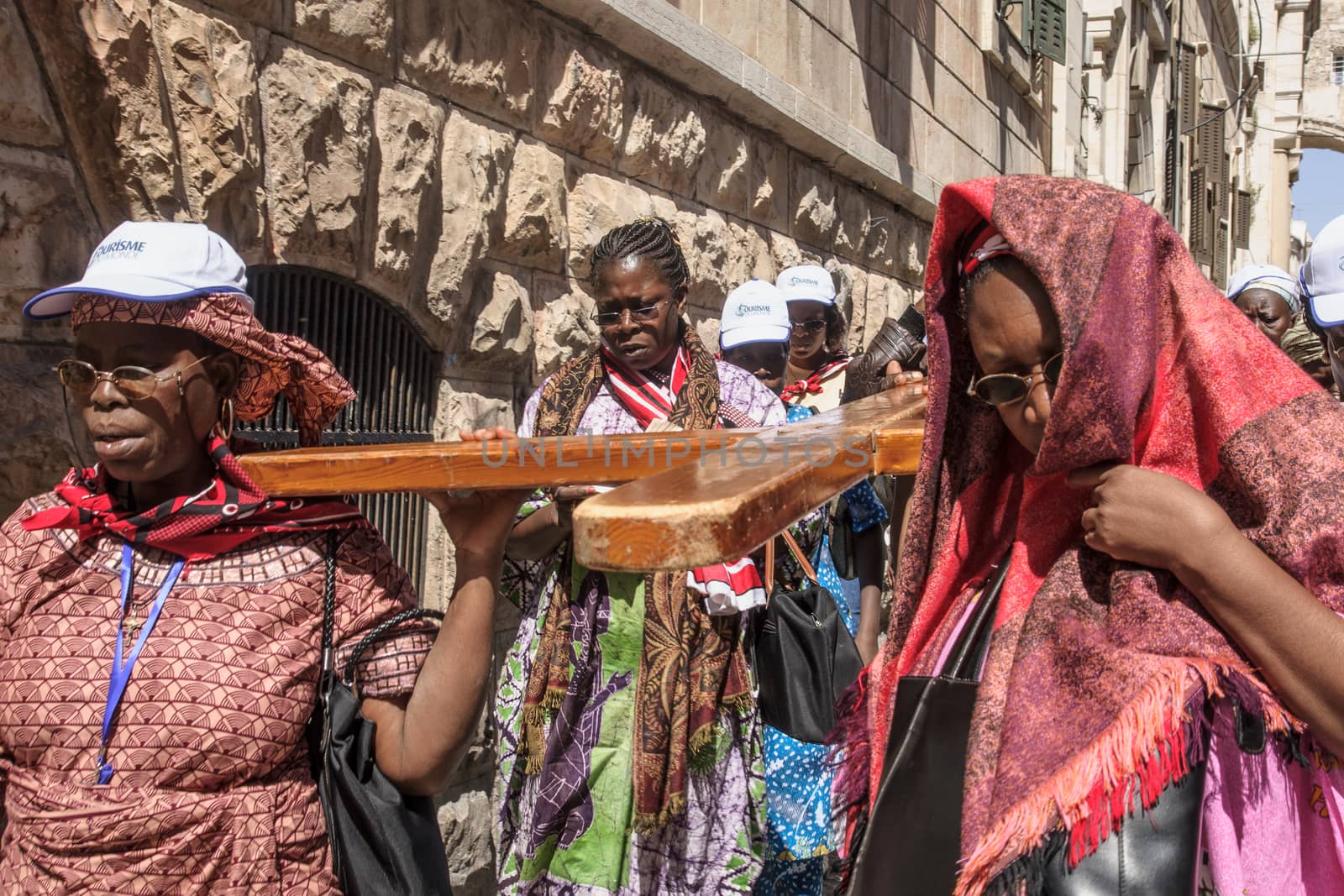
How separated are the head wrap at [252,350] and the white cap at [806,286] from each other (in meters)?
3.71

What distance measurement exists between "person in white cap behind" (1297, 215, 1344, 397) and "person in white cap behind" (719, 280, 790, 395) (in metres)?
2.77

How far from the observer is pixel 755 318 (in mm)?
5086

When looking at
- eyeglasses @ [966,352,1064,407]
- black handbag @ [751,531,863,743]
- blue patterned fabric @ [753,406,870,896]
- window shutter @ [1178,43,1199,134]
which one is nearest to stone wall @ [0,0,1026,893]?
blue patterned fabric @ [753,406,870,896]

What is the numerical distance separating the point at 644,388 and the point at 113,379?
1588 millimetres

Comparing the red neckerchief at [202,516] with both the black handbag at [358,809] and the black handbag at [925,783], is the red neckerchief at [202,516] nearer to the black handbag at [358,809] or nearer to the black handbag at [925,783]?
the black handbag at [358,809]

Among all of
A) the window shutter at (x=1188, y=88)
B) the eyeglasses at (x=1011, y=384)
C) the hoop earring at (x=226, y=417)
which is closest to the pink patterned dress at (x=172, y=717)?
the hoop earring at (x=226, y=417)

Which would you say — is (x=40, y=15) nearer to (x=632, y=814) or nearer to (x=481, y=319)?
(x=481, y=319)

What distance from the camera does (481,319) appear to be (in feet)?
14.7

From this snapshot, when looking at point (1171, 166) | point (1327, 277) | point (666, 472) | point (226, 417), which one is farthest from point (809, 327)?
point (1171, 166)

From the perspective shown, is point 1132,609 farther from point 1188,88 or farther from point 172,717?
point 1188,88

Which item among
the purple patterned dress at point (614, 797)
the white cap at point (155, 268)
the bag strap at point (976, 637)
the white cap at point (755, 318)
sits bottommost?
the purple patterned dress at point (614, 797)

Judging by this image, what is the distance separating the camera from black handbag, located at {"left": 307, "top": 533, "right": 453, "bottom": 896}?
1993 millimetres

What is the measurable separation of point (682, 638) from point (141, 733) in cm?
143

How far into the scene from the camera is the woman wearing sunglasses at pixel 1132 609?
139 cm
